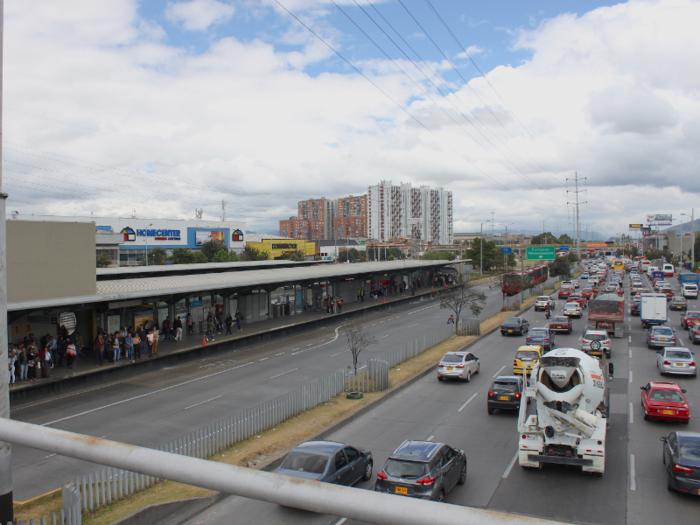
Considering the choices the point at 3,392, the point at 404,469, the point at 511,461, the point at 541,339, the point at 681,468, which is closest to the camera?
the point at 3,392

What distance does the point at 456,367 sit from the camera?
2358 cm

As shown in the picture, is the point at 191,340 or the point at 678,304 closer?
the point at 191,340

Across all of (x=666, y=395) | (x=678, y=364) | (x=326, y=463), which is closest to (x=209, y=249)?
(x=678, y=364)

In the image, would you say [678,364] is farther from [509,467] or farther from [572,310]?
[572,310]

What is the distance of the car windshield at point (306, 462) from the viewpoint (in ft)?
37.9

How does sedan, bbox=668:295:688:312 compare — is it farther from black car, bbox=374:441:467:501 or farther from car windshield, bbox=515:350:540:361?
black car, bbox=374:441:467:501

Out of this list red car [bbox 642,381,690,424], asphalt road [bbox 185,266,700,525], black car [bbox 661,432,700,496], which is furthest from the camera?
red car [bbox 642,381,690,424]

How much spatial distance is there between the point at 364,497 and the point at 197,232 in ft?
420

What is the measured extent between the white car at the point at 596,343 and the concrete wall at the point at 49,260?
25.1 meters

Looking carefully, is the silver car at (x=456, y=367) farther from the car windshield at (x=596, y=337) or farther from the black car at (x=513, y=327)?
the black car at (x=513, y=327)

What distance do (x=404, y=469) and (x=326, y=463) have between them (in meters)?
1.73

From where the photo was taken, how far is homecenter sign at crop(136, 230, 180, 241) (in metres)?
115

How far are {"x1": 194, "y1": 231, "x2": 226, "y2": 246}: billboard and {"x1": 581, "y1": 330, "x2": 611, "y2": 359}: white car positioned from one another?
102654mm

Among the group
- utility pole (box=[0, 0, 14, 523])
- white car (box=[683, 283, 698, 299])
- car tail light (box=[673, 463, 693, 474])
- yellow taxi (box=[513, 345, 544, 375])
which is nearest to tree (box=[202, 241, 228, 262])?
white car (box=[683, 283, 698, 299])
